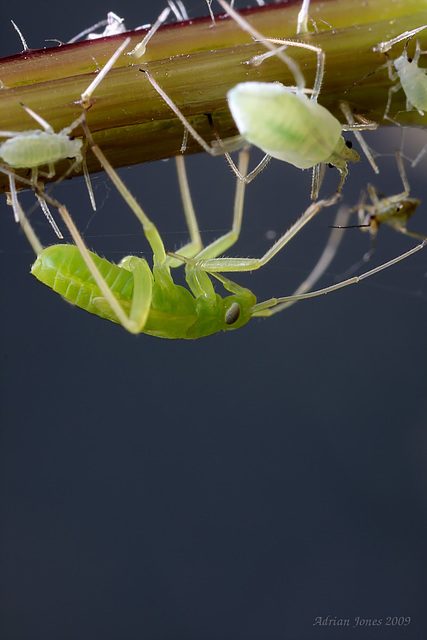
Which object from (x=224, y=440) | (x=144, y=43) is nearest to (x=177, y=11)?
(x=144, y=43)

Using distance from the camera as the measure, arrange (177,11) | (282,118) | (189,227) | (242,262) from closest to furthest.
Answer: (282,118)
(177,11)
(242,262)
(189,227)

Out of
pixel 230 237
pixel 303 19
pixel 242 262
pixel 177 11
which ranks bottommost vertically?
pixel 242 262

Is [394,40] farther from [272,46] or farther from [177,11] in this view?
[177,11]

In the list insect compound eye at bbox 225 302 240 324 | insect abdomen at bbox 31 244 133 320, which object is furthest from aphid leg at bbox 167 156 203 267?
insect abdomen at bbox 31 244 133 320

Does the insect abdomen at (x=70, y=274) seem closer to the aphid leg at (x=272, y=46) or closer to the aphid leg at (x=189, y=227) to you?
the aphid leg at (x=189, y=227)

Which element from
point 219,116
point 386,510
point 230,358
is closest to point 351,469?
point 386,510

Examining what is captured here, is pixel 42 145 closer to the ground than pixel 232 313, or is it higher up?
higher up
